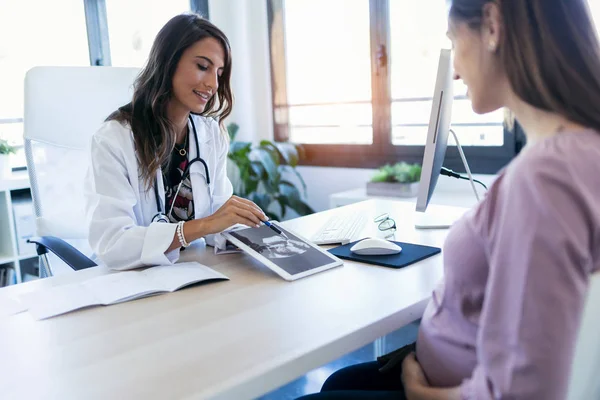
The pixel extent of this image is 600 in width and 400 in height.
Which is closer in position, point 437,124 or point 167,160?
point 437,124

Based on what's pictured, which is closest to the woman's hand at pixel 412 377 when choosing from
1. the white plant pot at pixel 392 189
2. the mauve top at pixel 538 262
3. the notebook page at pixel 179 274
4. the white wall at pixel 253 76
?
the mauve top at pixel 538 262

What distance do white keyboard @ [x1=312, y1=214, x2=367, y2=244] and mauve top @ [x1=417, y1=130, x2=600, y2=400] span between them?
756mm

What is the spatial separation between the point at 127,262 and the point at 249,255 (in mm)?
279

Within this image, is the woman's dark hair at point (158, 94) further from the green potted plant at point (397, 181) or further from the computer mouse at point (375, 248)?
the green potted plant at point (397, 181)

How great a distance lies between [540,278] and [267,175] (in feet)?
8.89

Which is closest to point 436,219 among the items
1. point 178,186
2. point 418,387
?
point 178,186

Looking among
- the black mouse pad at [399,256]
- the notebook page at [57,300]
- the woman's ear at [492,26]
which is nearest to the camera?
the woman's ear at [492,26]

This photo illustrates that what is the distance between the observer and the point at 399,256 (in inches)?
48.5

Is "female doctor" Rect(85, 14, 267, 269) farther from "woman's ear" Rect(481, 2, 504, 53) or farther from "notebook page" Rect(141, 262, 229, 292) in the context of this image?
"woman's ear" Rect(481, 2, 504, 53)

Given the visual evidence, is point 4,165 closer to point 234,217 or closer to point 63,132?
point 63,132

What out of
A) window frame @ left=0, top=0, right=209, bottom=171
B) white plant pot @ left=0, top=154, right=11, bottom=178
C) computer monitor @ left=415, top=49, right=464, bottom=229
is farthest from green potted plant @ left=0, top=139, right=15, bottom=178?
computer monitor @ left=415, top=49, right=464, bottom=229

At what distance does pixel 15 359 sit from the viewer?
79cm

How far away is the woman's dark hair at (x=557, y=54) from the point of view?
24.5 inches

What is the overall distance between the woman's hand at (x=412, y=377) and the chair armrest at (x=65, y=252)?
0.88m
